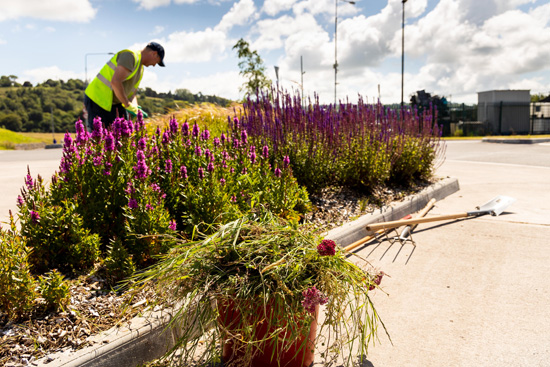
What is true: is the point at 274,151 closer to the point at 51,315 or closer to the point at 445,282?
the point at 445,282

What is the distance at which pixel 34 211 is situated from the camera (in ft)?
10.4

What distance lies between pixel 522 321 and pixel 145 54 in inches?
217

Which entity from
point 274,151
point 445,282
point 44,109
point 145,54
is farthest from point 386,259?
point 44,109

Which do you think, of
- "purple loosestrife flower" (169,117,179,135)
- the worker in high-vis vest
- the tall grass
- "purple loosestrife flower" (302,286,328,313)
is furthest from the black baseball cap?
"purple loosestrife flower" (302,286,328,313)

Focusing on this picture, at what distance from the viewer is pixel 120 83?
5684mm

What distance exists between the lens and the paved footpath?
2.81 metres

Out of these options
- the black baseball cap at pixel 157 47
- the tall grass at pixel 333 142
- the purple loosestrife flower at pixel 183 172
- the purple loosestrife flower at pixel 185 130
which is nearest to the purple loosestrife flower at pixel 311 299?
the purple loosestrife flower at pixel 183 172

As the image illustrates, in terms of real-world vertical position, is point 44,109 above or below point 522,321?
above

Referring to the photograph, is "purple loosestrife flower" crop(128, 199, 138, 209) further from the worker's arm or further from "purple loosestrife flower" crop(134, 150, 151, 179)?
the worker's arm

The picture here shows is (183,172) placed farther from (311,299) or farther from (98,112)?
(98,112)

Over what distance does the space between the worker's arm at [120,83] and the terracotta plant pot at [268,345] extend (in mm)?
4146

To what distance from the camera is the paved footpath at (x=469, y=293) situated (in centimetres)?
281

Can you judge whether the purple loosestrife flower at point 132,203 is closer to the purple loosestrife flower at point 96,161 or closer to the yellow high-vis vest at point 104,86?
the purple loosestrife flower at point 96,161

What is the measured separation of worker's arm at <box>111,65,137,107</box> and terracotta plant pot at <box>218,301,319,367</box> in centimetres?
415
